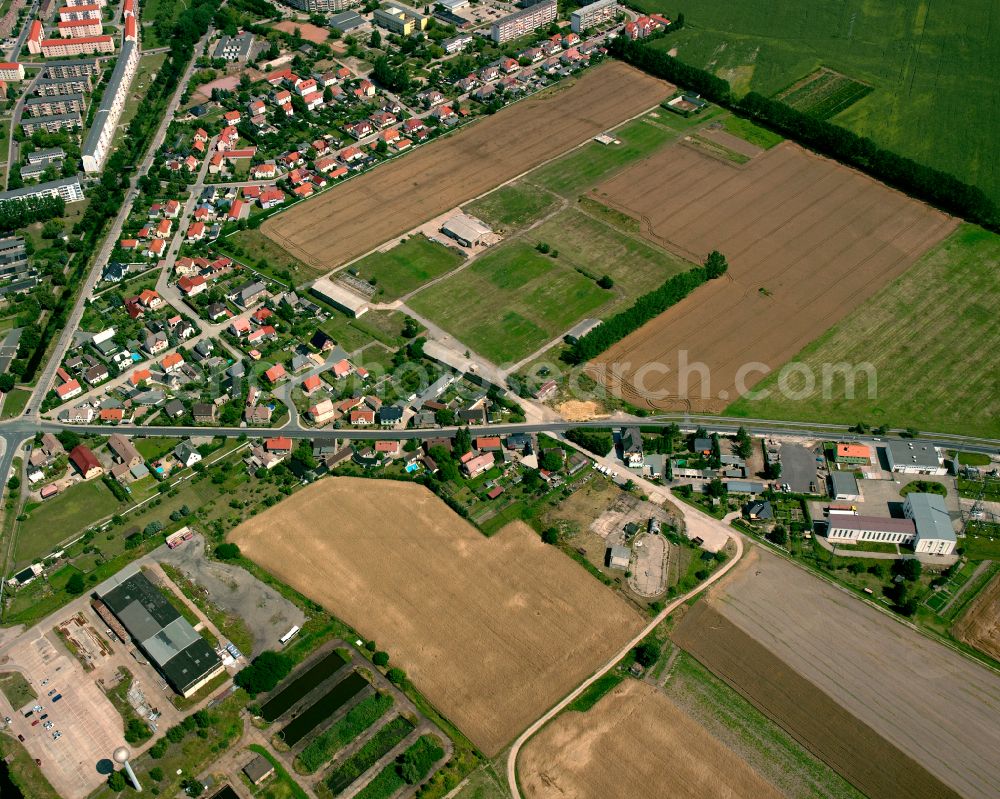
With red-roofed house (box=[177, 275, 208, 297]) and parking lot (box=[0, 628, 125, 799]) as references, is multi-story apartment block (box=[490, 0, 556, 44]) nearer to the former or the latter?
red-roofed house (box=[177, 275, 208, 297])

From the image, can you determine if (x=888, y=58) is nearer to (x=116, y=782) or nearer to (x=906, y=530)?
(x=906, y=530)

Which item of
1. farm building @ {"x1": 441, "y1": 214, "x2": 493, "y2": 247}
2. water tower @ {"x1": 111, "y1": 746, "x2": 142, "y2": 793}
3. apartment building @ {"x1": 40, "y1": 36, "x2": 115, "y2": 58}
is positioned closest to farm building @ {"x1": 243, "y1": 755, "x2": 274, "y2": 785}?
water tower @ {"x1": 111, "y1": 746, "x2": 142, "y2": 793}

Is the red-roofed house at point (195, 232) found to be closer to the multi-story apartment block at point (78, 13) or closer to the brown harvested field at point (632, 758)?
the multi-story apartment block at point (78, 13)

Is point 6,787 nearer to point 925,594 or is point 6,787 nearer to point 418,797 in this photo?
point 418,797

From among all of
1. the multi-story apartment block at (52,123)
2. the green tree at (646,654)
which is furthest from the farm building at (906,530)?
the multi-story apartment block at (52,123)

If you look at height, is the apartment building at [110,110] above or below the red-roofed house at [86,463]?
above

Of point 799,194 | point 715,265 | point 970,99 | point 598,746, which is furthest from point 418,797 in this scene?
point 970,99
